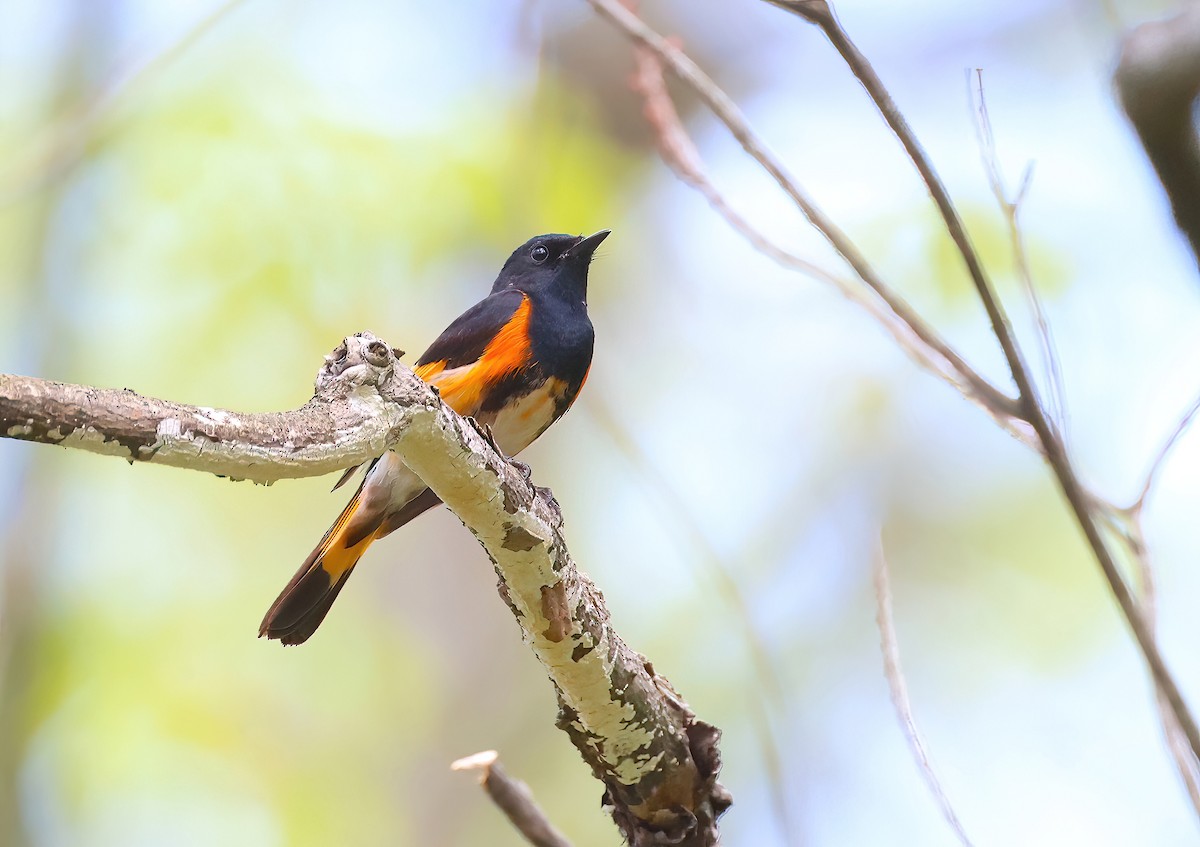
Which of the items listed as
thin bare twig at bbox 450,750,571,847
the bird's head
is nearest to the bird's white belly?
the bird's head

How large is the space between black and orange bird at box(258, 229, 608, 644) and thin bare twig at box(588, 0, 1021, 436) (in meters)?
1.23

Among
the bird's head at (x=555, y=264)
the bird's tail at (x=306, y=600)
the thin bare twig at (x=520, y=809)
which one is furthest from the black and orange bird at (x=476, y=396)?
the thin bare twig at (x=520, y=809)

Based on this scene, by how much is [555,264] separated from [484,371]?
2.68 ft

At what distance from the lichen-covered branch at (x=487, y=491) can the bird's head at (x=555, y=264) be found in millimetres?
1268

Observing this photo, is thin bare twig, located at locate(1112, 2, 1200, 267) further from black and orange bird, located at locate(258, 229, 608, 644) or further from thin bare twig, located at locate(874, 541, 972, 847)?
black and orange bird, located at locate(258, 229, 608, 644)

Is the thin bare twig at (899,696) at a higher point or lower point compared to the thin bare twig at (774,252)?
lower

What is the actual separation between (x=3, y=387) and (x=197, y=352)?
4.31 meters

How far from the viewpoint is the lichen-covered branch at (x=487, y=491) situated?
1195mm

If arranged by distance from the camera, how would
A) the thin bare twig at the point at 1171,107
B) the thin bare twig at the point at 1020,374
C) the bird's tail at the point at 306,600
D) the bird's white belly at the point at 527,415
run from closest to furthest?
the thin bare twig at the point at 1171,107
the thin bare twig at the point at 1020,374
the bird's tail at the point at 306,600
the bird's white belly at the point at 527,415

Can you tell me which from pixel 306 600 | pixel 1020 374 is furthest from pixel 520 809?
pixel 1020 374

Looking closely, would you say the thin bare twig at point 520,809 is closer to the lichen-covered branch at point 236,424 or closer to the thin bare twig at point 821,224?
the lichen-covered branch at point 236,424

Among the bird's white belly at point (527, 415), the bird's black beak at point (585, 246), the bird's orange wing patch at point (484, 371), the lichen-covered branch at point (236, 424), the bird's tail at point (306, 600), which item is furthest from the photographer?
the bird's black beak at point (585, 246)

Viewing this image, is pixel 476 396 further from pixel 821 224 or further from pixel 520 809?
pixel 821 224

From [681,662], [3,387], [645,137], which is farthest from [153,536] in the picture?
[3,387]
